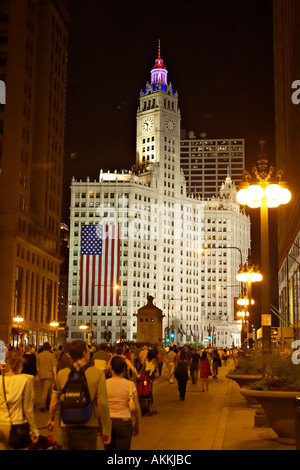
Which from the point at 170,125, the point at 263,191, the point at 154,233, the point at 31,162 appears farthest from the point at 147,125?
the point at 263,191

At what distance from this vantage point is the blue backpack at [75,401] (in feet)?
21.5

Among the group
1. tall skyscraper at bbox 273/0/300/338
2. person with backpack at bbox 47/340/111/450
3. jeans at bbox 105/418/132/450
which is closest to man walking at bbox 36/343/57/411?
jeans at bbox 105/418/132/450

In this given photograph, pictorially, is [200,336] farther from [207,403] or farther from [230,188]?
[207,403]

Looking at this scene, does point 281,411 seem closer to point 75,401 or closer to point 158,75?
point 75,401

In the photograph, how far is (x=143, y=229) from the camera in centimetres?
15150

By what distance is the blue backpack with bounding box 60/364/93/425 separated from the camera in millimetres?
6566

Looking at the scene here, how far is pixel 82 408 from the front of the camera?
6.57m

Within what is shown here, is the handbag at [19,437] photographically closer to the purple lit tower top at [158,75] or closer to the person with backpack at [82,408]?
the person with backpack at [82,408]

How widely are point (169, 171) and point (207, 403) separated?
13643cm

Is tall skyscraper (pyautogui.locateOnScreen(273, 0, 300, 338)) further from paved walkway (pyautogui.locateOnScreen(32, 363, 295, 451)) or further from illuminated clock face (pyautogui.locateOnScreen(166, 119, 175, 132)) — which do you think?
illuminated clock face (pyautogui.locateOnScreen(166, 119, 175, 132))

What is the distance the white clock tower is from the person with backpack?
149513mm

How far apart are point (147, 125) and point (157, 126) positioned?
354 cm

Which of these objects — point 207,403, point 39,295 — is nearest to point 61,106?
point 39,295

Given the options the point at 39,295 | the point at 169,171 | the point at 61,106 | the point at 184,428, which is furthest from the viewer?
the point at 169,171
